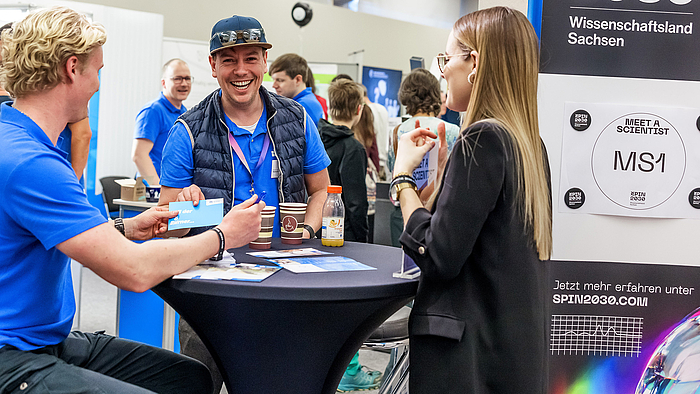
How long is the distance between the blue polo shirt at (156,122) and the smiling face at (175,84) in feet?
0.16

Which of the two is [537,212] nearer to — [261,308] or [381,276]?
[381,276]

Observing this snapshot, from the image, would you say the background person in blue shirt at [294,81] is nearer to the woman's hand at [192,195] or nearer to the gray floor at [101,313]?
the gray floor at [101,313]

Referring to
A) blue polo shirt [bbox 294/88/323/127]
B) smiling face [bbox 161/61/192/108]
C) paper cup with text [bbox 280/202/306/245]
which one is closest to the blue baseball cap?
paper cup with text [bbox 280/202/306/245]

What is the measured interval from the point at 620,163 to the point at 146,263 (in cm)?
165

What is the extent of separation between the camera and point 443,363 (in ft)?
4.71

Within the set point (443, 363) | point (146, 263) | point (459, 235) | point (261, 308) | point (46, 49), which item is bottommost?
point (443, 363)

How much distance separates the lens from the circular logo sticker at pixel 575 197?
2.16m

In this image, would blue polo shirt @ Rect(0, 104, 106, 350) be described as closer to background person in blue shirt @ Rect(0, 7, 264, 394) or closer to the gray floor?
background person in blue shirt @ Rect(0, 7, 264, 394)

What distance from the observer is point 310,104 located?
14.3ft

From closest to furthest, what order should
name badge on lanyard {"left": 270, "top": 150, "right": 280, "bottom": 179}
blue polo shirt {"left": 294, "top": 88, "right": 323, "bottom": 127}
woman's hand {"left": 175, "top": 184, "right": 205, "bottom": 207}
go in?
woman's hand {"left": 175, "top": 184, "right": 205, "bottom": 207} → name badge on lanyard {"left": 270, "top": 150, "right": 280, "bottom": 179} → blue polo shirt {"left": 294, "top": 88, "right": 323, "bottom": 127}

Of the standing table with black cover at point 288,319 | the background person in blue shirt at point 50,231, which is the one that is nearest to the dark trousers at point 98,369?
the background person in blue shirt at point 50,231

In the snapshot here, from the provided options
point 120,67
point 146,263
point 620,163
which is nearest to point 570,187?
point 620,163

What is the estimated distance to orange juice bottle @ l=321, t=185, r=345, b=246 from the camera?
6.75ft

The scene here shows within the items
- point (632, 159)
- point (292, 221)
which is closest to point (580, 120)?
point (632, 159)
